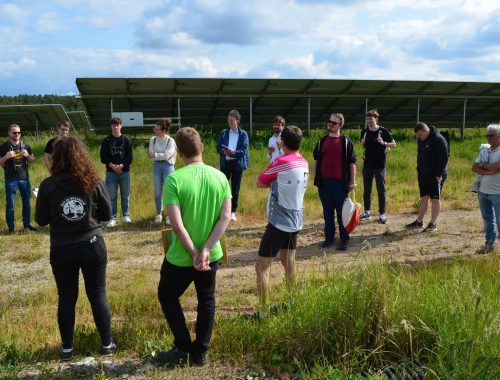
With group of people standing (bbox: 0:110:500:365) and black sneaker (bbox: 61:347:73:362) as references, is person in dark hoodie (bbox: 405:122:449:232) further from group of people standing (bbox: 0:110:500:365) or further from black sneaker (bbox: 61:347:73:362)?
black sneaker (bbox: 61:347:73:362)

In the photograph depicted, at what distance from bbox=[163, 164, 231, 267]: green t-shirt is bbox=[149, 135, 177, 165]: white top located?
5354mm

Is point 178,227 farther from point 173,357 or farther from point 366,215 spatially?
point 366,215

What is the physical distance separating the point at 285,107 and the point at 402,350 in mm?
14894

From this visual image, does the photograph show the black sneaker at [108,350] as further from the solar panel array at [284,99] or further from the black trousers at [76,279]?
the solar panel array at [284,99]

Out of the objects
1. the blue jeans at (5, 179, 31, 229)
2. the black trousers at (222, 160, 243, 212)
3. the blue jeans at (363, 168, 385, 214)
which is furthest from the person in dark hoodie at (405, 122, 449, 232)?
the blue jeans at (5, 179, 31, 229)

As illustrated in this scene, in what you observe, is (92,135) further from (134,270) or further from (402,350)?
(402,350)

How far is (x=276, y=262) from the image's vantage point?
7.11 meters

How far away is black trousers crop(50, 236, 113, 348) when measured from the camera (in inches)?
156

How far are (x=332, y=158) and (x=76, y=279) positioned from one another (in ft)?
14.4

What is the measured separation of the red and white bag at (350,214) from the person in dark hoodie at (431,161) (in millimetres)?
2109

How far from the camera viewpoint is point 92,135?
16875 mm

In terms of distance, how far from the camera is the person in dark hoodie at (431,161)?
8.20 m

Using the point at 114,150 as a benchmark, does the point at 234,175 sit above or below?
below

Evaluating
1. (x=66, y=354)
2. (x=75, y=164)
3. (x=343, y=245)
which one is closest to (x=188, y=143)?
(x=75, y=164)
